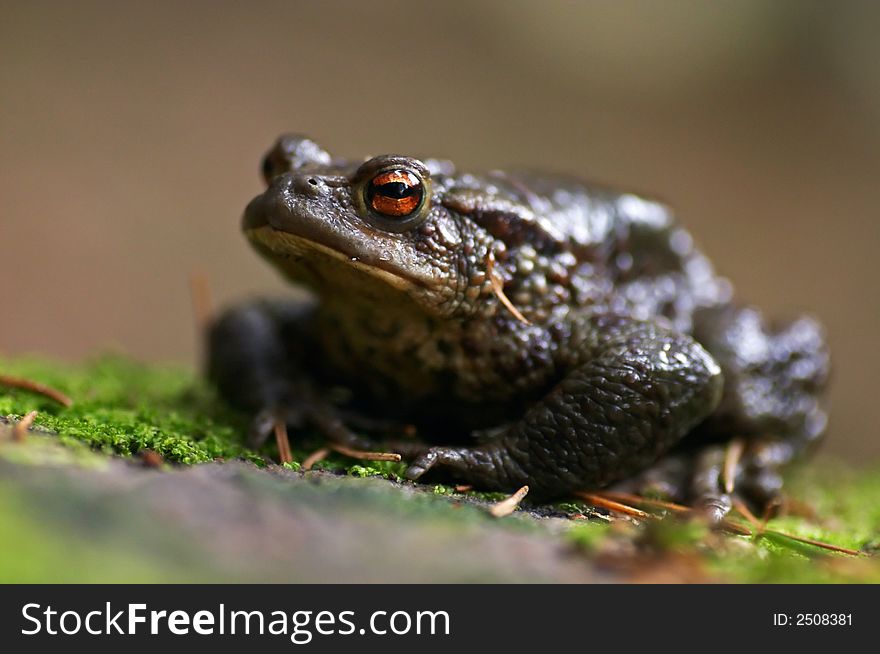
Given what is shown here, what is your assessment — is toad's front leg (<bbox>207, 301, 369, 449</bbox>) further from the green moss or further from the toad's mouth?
the toad's mouth

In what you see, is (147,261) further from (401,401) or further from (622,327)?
(622,327)

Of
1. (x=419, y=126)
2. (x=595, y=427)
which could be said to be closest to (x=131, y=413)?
(x=595, y=427)

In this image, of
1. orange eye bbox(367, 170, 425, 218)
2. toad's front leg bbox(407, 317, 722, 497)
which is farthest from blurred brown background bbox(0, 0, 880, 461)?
toad's front leg bbox(407, 317, 722, 497)

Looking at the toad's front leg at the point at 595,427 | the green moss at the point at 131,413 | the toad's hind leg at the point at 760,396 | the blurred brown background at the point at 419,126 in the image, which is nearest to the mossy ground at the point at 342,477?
the green moss at the point at 131,413

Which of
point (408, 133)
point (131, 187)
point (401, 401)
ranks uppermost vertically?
point (408, 133)

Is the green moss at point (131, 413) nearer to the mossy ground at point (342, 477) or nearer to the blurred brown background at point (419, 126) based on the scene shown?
the mossy ground at point (342, 477)

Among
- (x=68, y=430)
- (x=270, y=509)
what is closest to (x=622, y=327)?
(x=270, y=509)
